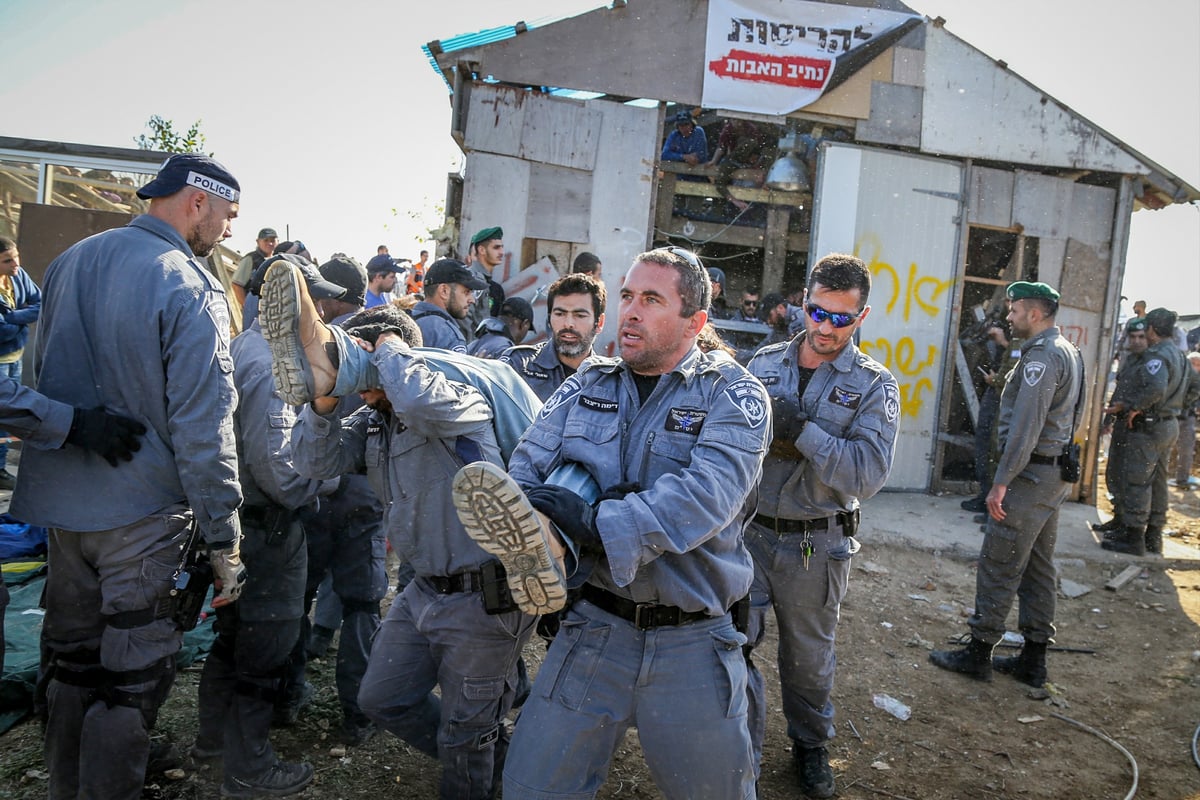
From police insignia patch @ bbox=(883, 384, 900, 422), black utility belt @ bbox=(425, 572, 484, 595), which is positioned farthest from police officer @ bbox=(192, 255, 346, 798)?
police insignia patch @ bbox=(883, 384, 900, 422)

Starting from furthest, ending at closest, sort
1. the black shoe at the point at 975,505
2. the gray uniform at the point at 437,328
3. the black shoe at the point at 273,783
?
the black shoe at the point at 975,505
the gray uniform at the point at 437,328
the black shoe at the point at 273,783

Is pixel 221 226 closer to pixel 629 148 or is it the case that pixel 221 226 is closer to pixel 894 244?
pixel 629 148

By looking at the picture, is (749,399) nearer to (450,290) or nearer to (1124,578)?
(450,290)

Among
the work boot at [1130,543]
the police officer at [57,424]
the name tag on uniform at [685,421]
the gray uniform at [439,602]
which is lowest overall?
the work boot at [1130,543]

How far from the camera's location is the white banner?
8.85m

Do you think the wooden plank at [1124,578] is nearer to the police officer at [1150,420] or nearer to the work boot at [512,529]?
the police officer at [1150,420]

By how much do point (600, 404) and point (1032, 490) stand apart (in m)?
3.53

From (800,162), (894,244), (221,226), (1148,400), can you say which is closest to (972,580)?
(1148,400)

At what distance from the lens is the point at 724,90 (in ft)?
29.2

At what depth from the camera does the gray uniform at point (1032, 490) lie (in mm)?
4723

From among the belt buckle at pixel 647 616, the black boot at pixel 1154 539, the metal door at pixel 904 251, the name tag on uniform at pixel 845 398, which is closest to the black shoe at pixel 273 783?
the belt buckle at pixel 647 616

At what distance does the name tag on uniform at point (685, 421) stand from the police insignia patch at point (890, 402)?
1.56m

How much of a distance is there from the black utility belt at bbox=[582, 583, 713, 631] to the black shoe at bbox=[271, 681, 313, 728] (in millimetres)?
2295

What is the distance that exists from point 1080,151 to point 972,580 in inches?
216
